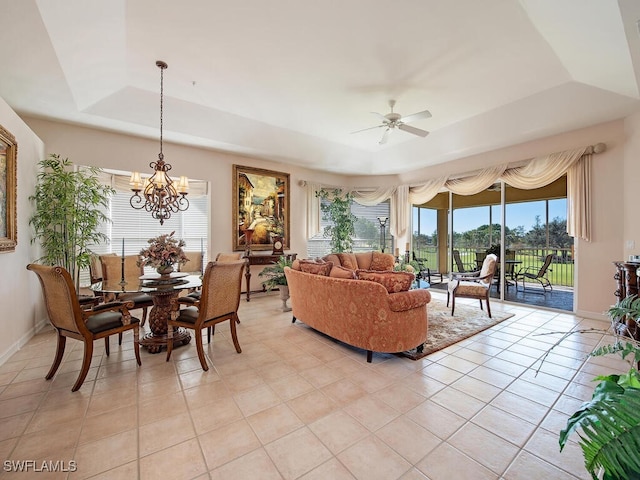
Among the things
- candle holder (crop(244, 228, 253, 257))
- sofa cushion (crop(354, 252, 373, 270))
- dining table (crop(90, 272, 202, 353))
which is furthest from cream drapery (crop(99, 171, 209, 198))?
sofa cushion (crop(354, 252, 373, 270))

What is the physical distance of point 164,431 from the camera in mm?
1842

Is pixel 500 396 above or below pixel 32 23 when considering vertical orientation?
below

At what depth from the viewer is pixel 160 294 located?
2943mm

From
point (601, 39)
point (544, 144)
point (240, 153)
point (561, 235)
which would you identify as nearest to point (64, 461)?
point (240, 153)

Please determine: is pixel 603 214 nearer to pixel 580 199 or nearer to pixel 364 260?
pixel 580 199

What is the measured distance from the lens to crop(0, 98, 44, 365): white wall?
112 inches

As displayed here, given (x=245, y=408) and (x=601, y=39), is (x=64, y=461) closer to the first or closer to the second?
(x=245, y=408)

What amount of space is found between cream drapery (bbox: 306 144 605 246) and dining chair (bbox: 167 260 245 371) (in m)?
3.98

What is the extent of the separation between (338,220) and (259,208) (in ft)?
6.71

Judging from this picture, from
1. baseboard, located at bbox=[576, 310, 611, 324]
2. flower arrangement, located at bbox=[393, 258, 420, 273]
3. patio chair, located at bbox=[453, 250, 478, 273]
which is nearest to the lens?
baseboard, located at bbox=[576, 310, 611, 324]

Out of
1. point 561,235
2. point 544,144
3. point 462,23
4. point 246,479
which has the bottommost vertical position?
point 246,479

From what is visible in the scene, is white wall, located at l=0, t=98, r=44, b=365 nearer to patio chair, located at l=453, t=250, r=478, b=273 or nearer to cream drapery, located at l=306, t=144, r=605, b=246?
cream drapery, located at l=306, t=144, r=605, b=246

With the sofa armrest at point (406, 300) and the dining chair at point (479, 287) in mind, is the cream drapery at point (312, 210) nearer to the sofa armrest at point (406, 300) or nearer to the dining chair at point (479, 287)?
the dining chair at point (479, 287)

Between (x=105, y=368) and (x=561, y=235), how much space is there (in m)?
7.49
